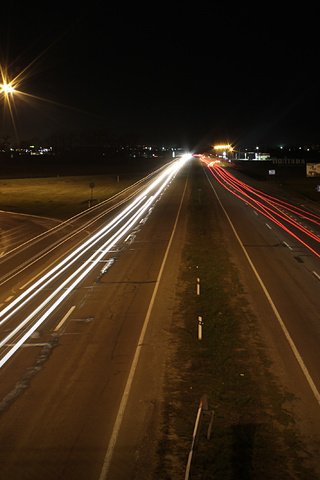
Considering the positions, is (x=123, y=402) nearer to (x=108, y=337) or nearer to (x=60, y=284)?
(x=108, y=337)

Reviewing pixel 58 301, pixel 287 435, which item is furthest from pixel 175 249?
pixel 287 435

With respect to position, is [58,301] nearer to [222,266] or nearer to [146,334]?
[146,334]

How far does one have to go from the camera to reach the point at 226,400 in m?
12.1

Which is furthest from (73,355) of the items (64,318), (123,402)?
(64,318)

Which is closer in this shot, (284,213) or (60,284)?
(60,284)

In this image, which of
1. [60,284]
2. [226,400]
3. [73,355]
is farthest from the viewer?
[60,284]

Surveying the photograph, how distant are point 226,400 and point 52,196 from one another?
62599 mm

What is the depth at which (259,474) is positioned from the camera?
9070mm

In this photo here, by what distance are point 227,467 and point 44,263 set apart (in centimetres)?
2141

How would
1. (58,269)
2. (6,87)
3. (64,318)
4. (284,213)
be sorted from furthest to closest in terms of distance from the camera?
1. (284,213)
2. (58,269)
3. (6,87)
4. (64,318)

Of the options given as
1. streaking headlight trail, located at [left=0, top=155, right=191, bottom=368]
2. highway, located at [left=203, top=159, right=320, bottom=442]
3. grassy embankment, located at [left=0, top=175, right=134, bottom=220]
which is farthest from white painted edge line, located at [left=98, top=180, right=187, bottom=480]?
grassy embankment, located at [left=0, top=175, right=134, bottom=220]

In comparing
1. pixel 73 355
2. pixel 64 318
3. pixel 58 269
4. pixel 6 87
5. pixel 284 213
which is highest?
pixel 6 87

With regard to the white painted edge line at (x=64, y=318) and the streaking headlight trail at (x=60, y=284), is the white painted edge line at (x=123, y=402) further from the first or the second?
the streaking headlight trail at (x=60, y=284)

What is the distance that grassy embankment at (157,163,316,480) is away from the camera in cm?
939
